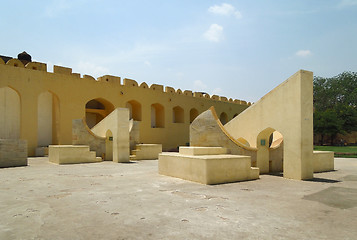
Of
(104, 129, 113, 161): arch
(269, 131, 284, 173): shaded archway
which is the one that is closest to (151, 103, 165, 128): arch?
(104, 129, 113, 161): arch

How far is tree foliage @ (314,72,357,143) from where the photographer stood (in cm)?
3228

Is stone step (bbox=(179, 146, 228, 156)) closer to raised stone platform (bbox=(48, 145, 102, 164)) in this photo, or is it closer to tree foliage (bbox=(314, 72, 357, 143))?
raised stone platform (bbox=(48, 145, 102, 164))

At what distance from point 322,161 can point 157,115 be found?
53.6 ft

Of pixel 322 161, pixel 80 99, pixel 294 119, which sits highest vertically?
pixel 80 99

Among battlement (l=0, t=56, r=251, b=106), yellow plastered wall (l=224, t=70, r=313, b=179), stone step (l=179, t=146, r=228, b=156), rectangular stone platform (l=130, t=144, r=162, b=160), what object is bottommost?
rectangular stone platform (l=130, t=144, r=162, b=160)

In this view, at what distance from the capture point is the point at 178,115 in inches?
1040

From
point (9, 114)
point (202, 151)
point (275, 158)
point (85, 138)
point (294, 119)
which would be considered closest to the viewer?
point (294, 119)

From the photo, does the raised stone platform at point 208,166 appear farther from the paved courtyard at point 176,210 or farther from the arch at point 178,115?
the arch at point 178,115

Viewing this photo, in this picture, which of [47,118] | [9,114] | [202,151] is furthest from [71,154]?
[202,151]

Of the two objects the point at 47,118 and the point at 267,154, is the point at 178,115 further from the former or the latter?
the point at 267,154

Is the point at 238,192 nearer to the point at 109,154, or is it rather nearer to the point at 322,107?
the point at 109,154

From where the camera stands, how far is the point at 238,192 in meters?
6.34

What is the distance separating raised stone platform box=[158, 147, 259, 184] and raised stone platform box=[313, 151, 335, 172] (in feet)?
10.8

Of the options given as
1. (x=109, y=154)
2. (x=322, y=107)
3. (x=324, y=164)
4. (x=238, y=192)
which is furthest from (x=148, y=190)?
(x=322, y=107)
